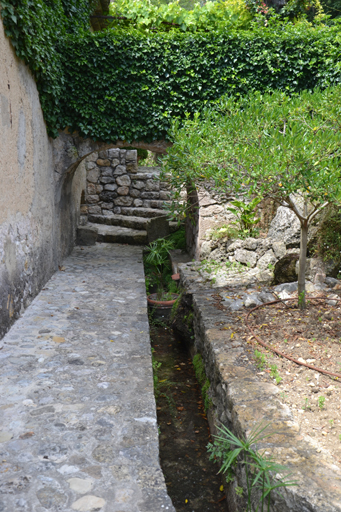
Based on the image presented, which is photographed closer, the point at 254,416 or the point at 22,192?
the point at 254,416

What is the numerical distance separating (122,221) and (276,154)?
794cm

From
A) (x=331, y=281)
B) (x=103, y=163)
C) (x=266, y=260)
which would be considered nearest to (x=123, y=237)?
(x=103, y=163)

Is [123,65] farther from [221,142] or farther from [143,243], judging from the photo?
[143,243]


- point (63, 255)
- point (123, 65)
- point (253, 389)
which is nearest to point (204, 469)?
point (253, 389)

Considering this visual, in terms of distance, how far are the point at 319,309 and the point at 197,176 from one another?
6.05 feet

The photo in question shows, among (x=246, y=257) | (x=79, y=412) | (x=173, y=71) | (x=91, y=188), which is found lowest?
(x=79, y=412)

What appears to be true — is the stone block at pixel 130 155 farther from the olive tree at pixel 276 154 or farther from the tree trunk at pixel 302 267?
the tree trunk at pixel 302 267

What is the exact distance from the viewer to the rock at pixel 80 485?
1.94m

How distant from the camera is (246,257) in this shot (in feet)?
19.4

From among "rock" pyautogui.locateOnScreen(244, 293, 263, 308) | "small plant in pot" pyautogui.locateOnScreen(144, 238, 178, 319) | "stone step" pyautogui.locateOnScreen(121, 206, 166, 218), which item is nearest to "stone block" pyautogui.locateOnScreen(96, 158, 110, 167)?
"stone step" pyautogui.locateOnScreen(121, 206, 166, 218)

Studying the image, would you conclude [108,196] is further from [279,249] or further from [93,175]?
[279,249]

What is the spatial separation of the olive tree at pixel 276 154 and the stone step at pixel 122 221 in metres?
5.62

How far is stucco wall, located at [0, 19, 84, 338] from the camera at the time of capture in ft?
12.9

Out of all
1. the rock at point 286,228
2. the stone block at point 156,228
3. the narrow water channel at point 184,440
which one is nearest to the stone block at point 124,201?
the stone block at point 156,228
